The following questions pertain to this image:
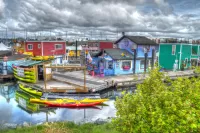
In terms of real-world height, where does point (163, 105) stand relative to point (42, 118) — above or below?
above

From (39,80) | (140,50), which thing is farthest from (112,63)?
(39,80)

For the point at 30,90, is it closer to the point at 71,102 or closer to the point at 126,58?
the point at 71,102

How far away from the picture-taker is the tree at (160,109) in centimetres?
481

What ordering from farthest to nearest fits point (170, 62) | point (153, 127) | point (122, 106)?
point (170, 62) < point (122, 106) < point (153, 127)

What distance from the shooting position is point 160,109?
201 inches

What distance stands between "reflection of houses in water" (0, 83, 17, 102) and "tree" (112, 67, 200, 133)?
21018 mm

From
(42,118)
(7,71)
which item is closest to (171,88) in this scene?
(42,118)

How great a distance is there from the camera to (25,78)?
26609 mm

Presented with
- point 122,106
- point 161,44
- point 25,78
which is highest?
point 161,44

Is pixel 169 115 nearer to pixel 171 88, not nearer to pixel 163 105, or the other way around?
pixel 163 105

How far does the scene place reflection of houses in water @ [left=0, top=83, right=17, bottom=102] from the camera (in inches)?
971

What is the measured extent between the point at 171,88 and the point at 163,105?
1125 millimetres

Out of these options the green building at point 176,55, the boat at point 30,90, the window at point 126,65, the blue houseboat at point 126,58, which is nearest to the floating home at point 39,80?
the boat at point 30,90

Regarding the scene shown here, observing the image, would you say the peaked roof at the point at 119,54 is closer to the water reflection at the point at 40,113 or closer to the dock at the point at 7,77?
the water reflection at the point at 40,113
